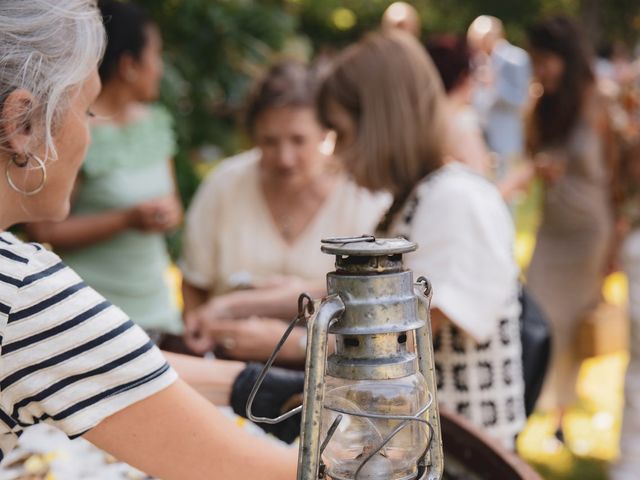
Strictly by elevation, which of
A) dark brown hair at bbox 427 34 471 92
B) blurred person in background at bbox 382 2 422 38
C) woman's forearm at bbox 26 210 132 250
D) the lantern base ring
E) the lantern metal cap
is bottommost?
woman's forearm at bbox 26 210 132 250

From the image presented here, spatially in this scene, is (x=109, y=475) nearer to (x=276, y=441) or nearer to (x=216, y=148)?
(x=276, y=441)

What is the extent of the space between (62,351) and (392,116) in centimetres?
153

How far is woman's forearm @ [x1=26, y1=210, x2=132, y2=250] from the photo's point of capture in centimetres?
351

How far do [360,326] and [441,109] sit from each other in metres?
1.61

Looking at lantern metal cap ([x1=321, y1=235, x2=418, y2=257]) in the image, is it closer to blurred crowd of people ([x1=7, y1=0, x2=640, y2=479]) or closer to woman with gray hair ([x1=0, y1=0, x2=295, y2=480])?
woman with gray hair ([x1=0, y1=0, x2=295, y2=480])

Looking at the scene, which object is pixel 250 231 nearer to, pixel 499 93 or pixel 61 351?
pixel 61 351

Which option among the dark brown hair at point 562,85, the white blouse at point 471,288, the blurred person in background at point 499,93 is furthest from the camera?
the blurred person in background at point 499,93

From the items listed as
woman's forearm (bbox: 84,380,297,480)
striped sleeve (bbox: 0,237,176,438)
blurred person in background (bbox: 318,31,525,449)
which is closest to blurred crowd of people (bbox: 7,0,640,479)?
blurred person in background (bbox: 318,31,525,449)

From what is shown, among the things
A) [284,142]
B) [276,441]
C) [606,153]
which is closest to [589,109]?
[606,153]

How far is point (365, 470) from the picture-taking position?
114 centimetres

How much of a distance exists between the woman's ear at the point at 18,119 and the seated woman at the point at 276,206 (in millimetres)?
1762

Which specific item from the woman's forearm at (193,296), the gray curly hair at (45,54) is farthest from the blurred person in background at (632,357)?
the gray curly hair at (45,54)

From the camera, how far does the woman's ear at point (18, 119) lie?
1256 millimetres

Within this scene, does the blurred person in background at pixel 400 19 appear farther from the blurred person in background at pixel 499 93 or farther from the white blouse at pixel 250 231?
the white blouse at pixel 250 231
